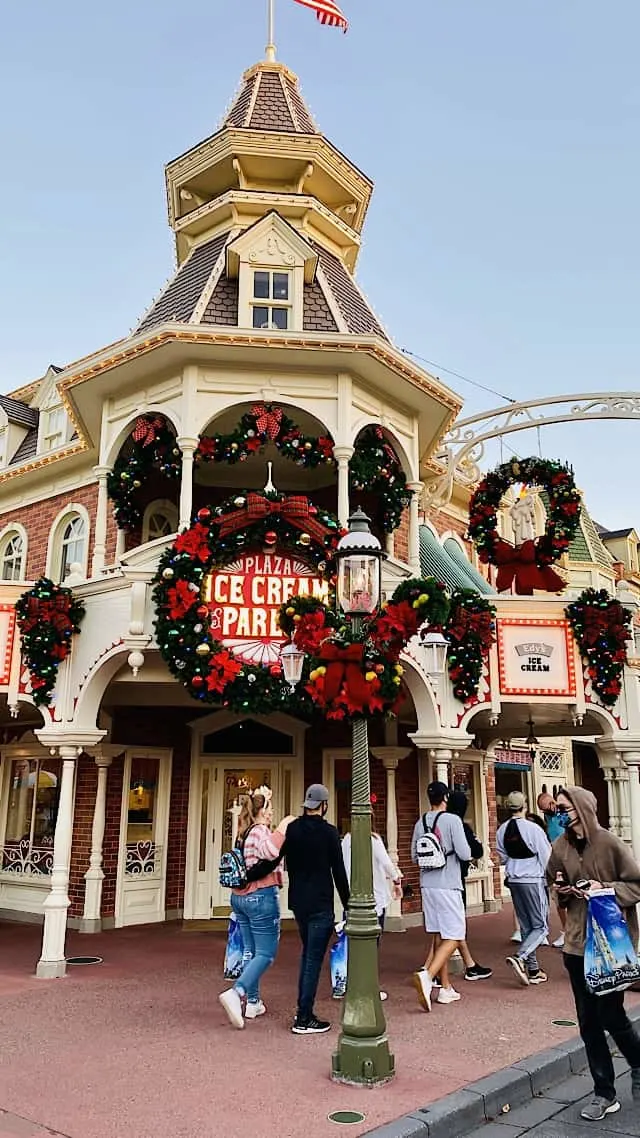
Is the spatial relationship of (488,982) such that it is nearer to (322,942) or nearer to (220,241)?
(322,942)

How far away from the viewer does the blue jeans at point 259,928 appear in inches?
273

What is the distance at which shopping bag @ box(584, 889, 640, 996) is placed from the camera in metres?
4.87

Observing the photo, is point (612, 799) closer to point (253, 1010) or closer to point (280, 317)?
point (253, 1010)

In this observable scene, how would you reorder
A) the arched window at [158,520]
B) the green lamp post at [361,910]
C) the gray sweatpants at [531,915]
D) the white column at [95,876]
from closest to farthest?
the green lamp post at [361,910], the gray sweatpants at [531,915], the white column at [95,876], the arched window at [158,520]

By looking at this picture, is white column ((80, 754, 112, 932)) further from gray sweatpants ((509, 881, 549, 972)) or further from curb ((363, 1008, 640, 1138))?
curb ((363, 1008, 640, 1138))

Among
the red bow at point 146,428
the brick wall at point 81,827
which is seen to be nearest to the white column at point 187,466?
the red bow at point 146,428

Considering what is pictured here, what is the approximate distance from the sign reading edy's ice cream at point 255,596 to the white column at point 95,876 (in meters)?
4.55

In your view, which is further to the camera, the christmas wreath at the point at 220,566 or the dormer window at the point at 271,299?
the dormer window at the point at 271,299

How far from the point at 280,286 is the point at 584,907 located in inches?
363

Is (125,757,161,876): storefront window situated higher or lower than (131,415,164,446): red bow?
lower

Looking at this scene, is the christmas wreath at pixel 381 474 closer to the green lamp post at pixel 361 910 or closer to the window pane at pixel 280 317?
the window pane at pixel 280 317

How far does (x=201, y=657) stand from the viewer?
9.36m

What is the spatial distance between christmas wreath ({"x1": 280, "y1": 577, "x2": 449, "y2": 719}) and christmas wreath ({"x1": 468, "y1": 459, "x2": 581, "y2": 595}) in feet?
17.1

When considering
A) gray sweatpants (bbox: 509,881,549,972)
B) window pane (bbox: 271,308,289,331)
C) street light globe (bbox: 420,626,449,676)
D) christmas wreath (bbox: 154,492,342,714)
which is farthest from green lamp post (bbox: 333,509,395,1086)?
window pane (bbox: 271,308,289,331)
